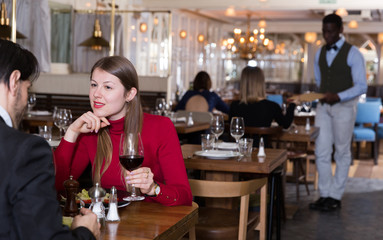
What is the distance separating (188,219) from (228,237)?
972 millimetres

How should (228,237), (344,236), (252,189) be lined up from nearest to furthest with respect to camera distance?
(252,189)
(228,237)
(344,236)

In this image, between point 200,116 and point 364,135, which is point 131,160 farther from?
point 364,135

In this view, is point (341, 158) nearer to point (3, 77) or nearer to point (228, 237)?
point (228, 237)

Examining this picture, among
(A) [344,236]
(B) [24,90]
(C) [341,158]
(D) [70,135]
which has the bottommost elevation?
(A) [344,236]

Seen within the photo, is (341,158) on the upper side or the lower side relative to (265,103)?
lower

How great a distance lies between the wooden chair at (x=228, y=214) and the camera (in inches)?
100

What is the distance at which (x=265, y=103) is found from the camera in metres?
5.15

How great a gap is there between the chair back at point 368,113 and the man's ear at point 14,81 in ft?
27.4

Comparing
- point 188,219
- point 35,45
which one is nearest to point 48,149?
point 188,219

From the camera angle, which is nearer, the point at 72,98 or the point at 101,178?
the point at 101,178

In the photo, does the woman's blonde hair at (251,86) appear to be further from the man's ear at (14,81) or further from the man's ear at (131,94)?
the man's ear at (14,81)

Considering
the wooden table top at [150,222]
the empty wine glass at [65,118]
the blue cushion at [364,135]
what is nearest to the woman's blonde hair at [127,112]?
the wooden table top at [150,222]

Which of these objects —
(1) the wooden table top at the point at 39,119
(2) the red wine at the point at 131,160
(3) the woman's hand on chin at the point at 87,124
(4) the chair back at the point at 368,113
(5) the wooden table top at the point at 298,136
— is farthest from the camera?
(4) the chair back at the point at 368,113

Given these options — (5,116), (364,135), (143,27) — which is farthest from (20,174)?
(143,27)
